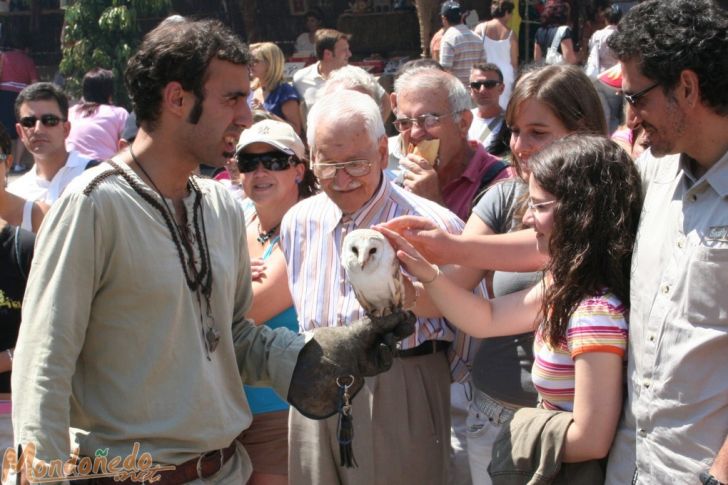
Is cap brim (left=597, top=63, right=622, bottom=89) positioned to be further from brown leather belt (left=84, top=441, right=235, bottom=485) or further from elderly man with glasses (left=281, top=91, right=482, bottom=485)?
brown leather belt (left=84, top=441, right=235, bottom=485)

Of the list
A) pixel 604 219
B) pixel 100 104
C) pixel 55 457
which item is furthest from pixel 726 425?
pixel 100 104

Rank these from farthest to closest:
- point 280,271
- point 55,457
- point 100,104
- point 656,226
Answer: point 100,104 < point 280,271 < point 656,226 < point 55,457

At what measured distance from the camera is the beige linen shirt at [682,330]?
222 centimetres

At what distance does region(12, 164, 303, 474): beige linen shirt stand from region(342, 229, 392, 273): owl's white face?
0.42 m

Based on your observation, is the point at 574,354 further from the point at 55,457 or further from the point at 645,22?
the point at 55,457

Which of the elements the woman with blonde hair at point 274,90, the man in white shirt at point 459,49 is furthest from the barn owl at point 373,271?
the man in white shirt at point 459,49

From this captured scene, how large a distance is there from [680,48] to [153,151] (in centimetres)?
A: 151

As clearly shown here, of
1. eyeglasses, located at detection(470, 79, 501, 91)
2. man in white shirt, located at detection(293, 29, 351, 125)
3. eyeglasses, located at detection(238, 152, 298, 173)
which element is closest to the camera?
eyeglasses, located at detection(238, 152, 298, 173)

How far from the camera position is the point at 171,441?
7.98 feet

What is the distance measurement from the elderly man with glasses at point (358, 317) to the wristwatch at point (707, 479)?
1260 millimetres

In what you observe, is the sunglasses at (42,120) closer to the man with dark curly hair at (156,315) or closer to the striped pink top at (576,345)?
the man with dark curly hair at (156,315)

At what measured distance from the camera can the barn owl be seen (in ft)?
8.99

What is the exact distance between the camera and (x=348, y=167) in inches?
131

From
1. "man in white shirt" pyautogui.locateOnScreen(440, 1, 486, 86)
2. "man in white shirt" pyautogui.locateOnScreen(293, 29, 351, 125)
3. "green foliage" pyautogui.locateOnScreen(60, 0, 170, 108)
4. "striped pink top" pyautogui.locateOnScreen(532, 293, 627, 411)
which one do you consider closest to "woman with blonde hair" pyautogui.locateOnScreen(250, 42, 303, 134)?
"man in white shirt" pyautogui.locateOnScreen(293, 29, 351, 125)
